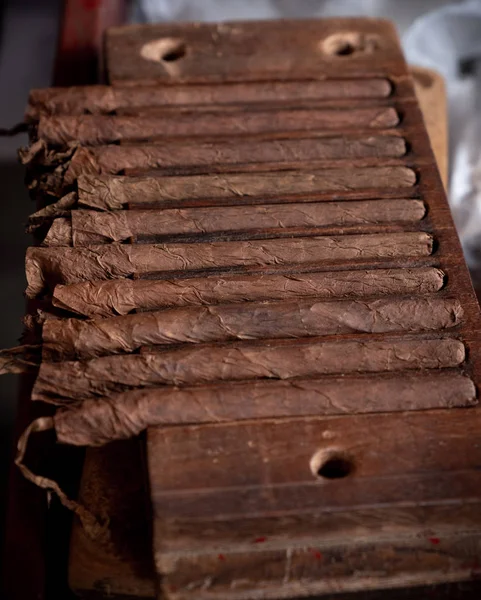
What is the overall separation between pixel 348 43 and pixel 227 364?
2.80ft

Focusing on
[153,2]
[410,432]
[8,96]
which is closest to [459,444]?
[410,432]

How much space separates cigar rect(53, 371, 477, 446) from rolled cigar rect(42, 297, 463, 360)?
0.29 feet

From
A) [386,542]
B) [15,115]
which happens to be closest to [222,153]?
[386,542]

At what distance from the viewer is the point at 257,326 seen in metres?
1.30

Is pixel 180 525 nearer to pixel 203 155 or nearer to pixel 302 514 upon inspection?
pixel 302 514

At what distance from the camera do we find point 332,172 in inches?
59.2

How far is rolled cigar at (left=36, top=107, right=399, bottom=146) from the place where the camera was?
1558 millimetres

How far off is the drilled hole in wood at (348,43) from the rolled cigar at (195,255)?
21.2 inches

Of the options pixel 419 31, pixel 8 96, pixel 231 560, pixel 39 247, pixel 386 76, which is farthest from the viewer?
pixel 8 96

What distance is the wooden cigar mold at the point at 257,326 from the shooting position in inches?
45.3

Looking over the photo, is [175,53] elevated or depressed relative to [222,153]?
elevated

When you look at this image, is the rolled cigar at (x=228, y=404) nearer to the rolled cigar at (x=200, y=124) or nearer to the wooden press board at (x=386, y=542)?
the wooden press board at (x=386, y=542)

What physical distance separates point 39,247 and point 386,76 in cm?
79

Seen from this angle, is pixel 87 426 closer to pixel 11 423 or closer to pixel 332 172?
pixel 332 172
